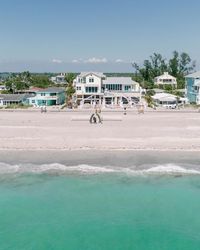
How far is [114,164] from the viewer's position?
2395cm

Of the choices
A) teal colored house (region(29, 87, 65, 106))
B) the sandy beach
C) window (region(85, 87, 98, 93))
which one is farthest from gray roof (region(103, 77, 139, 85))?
the sandy beach

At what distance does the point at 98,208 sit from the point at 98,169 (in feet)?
17.3

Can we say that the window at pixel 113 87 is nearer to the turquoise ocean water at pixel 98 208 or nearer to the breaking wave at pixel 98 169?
the breaking wave at pixel 98 169

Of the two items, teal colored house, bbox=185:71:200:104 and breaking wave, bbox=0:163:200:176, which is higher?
teal colored house, bbox=185:71:200:104

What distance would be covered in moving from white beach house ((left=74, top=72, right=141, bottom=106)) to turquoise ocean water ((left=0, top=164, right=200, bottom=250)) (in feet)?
132

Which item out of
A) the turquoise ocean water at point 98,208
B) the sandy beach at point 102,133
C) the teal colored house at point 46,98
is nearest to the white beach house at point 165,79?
the teal colored house at point 46,98

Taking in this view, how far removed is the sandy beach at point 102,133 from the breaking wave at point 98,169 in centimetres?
404

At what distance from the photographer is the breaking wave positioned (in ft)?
73.5

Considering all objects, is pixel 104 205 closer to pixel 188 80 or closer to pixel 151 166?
pixel 151 166

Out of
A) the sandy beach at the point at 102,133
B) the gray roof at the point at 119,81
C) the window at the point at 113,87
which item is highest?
the gray roof at the point at 119,81

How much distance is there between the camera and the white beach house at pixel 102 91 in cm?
6306

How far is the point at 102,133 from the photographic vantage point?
33.1 metres

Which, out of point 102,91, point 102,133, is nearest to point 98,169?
point 102,133

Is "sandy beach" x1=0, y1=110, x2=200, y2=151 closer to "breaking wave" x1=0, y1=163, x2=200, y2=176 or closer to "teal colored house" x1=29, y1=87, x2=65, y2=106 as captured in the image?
"breaking wave" x1=0, y1=163, x2=200, y2=176
